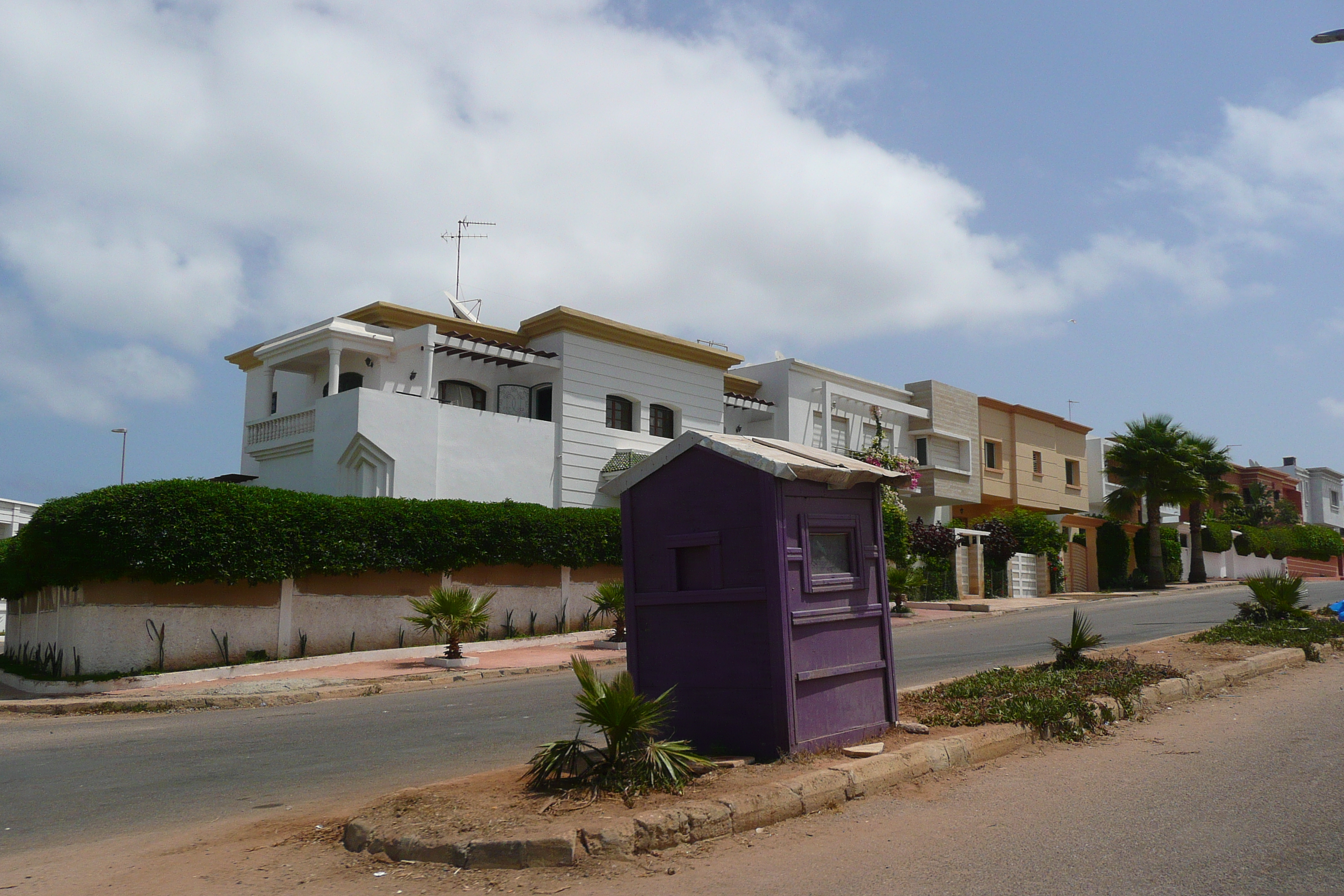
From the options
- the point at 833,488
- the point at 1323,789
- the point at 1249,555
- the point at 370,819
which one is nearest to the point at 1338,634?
the point at 1323,789

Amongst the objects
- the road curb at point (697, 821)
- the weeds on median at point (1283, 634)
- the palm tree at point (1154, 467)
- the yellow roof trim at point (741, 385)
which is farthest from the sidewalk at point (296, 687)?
the palm tree at point (1154, 467)

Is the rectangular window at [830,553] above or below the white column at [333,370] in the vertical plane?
below

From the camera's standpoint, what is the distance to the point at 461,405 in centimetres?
2917

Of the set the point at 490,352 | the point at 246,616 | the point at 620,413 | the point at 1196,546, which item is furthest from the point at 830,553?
the point at 1196,546

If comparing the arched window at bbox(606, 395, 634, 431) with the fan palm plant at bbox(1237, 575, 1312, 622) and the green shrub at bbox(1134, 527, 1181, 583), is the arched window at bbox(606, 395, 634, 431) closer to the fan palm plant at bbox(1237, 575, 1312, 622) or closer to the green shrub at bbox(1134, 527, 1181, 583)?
the fan palm plant at bbox(1237, 575, 1312, 622)

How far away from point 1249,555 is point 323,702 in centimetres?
5258

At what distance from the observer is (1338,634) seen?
15.5 meters

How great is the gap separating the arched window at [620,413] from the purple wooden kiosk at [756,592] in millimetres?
23113

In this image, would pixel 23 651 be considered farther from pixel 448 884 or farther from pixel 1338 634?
pixel 1338 634

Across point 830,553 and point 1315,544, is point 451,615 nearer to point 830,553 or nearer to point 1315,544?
point 830,553

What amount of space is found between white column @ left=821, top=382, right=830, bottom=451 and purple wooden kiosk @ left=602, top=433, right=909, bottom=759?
29414 mm

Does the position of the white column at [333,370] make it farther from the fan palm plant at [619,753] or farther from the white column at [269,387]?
the fan palm plant at [619,753]

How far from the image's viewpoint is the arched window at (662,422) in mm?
31781

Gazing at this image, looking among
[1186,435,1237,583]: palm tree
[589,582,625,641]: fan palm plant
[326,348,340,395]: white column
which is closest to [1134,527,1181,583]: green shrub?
[1186,435,1237,583]: palm tree
